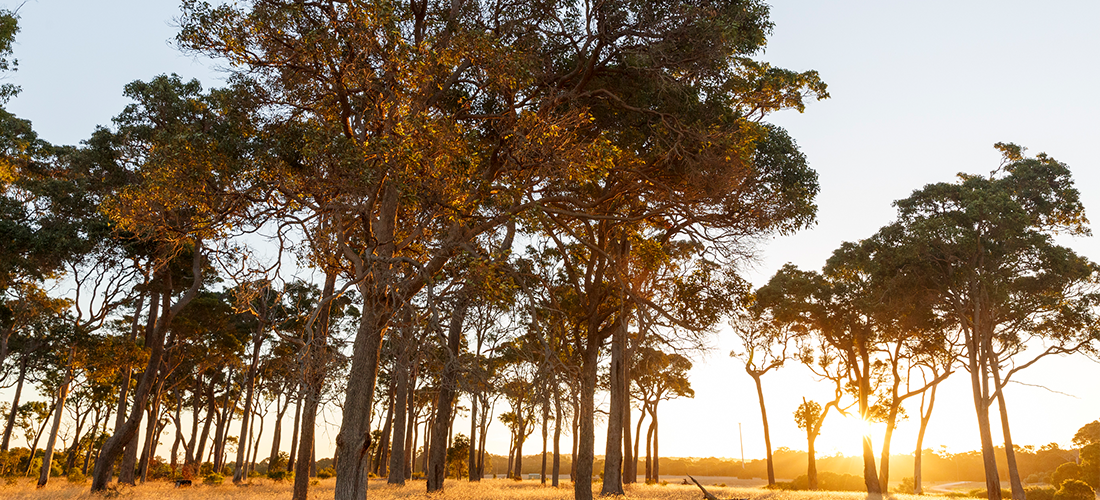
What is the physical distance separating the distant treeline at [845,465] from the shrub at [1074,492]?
39.2m

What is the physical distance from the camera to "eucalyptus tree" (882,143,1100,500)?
20.7 metres

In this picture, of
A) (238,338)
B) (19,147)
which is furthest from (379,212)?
(238,338)

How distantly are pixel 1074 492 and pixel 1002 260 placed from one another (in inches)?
414

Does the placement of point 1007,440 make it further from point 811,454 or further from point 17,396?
point 17,396

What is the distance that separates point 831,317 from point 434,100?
22.8m

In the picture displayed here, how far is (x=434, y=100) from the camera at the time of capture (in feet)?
35.8

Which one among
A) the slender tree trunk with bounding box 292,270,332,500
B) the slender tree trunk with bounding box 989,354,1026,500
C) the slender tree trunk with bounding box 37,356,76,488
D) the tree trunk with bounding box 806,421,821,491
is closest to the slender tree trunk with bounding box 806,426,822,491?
the tree trunk with bounding box 806,421,821,491

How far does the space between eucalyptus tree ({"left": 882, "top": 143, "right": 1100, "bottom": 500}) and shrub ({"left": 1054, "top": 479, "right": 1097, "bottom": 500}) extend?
4.01 m

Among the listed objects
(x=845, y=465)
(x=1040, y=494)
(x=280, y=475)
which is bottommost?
(x=845, y=465)

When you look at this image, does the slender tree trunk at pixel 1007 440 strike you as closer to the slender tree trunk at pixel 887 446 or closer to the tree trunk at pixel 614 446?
the slender tree trunk at pixel 887 446

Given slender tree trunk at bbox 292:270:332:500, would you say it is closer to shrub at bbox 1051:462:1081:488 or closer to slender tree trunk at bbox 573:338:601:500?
slender tree trunk at bbox 573:338:601:500

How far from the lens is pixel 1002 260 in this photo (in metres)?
21.4

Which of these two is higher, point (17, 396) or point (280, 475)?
point (17, 396)

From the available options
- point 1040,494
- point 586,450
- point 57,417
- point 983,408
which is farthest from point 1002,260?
point 57,417
